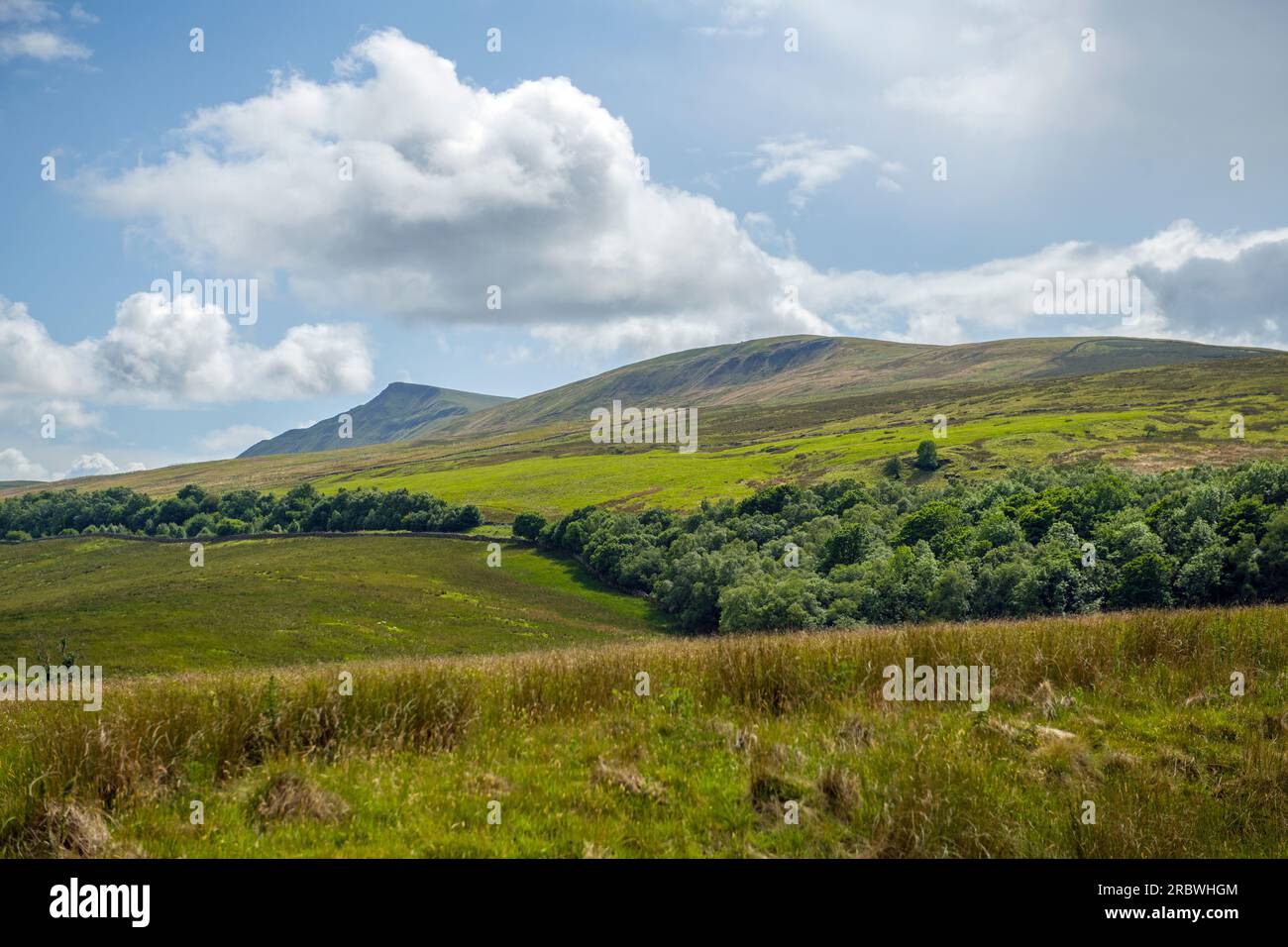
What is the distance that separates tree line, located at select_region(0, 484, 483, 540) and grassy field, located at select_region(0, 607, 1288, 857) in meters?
139

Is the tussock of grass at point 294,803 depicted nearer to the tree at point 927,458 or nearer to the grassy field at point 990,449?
the grassy field at point 990,449

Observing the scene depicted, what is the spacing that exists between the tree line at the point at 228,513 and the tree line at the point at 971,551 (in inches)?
1925

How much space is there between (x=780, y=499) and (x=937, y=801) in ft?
359

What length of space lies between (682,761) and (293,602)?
293 feet

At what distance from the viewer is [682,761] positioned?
7.36 m

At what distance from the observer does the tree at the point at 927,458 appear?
13325 centimetres

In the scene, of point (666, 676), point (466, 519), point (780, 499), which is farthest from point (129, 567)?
point (666, 676)

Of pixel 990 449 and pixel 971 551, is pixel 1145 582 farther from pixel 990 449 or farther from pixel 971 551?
pixel 990 449

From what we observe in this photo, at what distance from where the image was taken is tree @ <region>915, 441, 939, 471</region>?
437 ft


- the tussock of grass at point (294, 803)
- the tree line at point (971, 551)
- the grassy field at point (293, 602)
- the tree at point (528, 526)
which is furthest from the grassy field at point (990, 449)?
the tussock of grass at point (294, 803)

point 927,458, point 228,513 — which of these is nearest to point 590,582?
point 927,458

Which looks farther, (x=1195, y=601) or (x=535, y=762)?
(x=1195, y=601)
